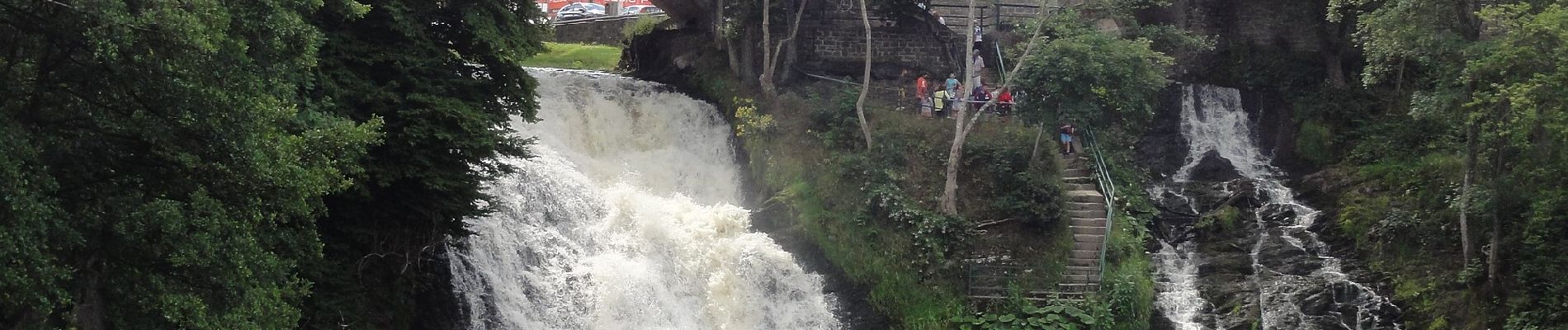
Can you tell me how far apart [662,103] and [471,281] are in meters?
8.57

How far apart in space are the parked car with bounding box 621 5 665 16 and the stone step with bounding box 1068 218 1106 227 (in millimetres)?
19302

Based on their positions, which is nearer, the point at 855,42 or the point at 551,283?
the point at 551,283

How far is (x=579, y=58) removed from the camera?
1501 inches

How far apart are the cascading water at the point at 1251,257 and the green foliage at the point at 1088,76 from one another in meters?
3.07

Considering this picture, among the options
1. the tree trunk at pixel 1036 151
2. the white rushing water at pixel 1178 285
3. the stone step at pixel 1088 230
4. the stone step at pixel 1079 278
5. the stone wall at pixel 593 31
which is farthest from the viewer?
the stone wall at pixel 593 31

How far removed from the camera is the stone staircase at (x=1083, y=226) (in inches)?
1007

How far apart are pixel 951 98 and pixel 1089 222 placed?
3788 millimetres

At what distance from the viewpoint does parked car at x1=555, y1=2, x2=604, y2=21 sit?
43.7 m

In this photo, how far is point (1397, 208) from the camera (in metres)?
26.3

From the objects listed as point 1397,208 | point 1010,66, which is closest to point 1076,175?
point 1010,66

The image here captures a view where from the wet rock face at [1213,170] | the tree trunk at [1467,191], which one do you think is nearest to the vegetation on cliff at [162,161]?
the tree trunk at [1467,191]

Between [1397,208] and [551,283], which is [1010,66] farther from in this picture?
[551,283]

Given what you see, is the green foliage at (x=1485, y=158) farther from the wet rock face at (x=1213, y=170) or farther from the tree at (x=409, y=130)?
the tree at (x=409, y=130)

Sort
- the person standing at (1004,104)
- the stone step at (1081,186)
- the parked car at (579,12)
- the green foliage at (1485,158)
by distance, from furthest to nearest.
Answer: the parked car at (579,12)
the person standing at (1004,104)
the stone step at (1081,186)
the green foliage at (1485,158)
